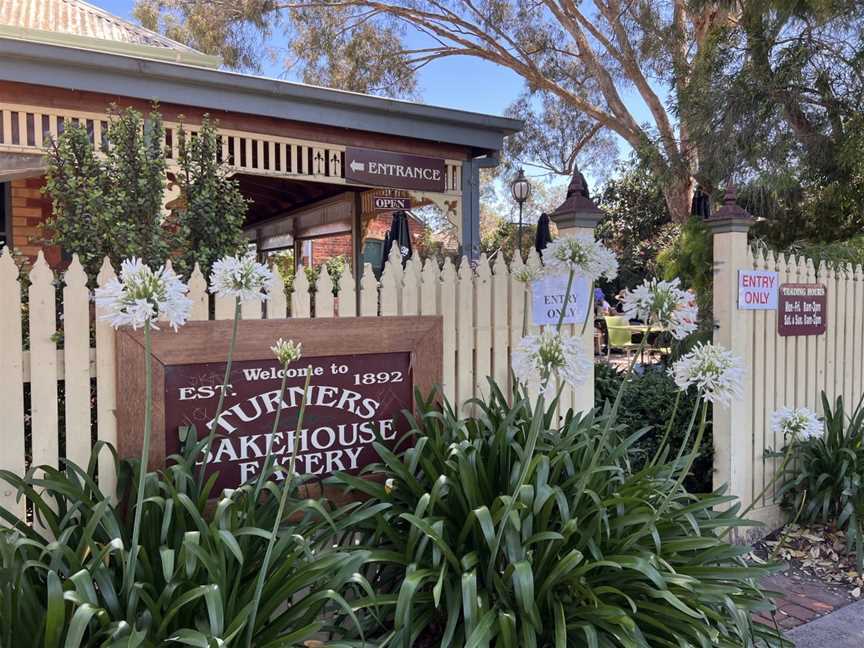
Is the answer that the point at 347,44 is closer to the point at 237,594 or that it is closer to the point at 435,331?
the point at 435,331

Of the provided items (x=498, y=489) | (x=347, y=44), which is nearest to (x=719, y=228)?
(x=498, y=489)

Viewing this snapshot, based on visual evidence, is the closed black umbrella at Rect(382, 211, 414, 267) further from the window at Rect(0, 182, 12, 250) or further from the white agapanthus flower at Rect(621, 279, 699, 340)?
the white agapanthus flower at Rect(621, 279, 699, 340)

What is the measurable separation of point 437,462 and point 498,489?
0.98ft

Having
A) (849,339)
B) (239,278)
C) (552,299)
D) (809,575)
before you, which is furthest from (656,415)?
(239,278)

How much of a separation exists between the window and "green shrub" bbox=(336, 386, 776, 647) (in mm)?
5952

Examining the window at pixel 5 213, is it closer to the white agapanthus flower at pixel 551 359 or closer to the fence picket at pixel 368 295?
the fence picket at pixel 368 295

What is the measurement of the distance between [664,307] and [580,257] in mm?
355

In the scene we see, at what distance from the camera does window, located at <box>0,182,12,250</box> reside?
682 cm

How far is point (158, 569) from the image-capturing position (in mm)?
2207

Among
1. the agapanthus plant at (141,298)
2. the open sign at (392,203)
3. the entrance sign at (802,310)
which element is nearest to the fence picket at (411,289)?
the agapanthus plant at (141,298)

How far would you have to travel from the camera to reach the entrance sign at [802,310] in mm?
4352

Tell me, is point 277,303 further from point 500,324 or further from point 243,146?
point 243,146

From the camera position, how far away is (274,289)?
2.90m

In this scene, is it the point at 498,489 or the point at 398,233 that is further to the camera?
the point at 398,233
